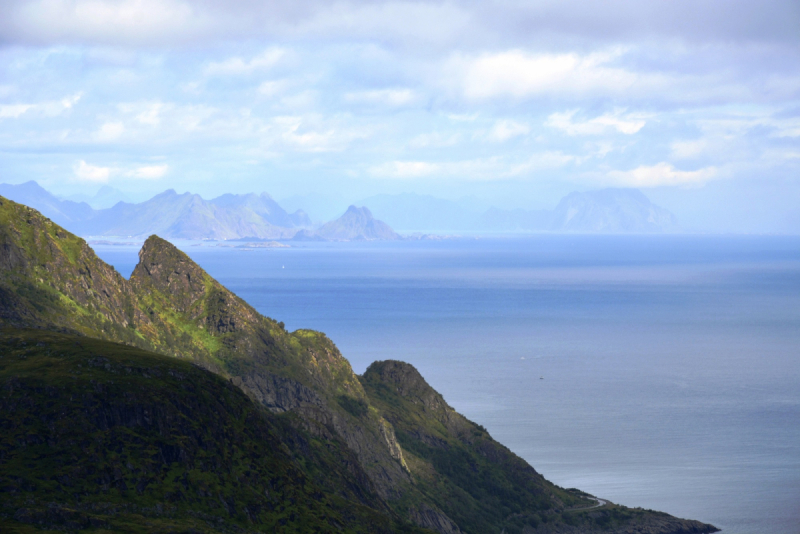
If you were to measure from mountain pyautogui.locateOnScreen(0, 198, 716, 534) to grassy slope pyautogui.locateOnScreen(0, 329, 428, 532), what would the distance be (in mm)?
200

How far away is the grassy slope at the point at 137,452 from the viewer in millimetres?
84000

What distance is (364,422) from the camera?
163 meters

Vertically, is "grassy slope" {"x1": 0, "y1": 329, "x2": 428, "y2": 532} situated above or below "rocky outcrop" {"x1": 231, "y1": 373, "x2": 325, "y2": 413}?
below

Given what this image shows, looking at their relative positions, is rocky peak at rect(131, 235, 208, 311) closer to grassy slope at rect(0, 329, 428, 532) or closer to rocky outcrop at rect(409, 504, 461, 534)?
rocky outcrop at rect(409, 504, 461, 534)

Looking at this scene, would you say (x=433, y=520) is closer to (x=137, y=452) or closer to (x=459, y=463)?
(x=459, y=463)

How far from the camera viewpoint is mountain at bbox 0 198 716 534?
8875 cm

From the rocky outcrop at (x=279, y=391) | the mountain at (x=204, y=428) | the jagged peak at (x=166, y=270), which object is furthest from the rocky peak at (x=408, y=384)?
the jagged peak at (x=166, y=270)

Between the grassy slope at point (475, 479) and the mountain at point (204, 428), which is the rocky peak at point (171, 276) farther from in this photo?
the grassy slope at point (475, 479)

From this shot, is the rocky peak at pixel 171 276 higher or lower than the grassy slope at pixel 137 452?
higher

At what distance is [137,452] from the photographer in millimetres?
92438

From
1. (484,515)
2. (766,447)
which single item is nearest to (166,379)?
(484,515)

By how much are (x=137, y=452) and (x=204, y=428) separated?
10216 mm

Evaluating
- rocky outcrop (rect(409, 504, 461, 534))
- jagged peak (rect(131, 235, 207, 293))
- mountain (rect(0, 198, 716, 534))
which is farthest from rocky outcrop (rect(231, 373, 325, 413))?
rocky outcrop (rect(409, 504, 461, 534))

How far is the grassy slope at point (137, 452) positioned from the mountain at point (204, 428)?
200 millimetres
